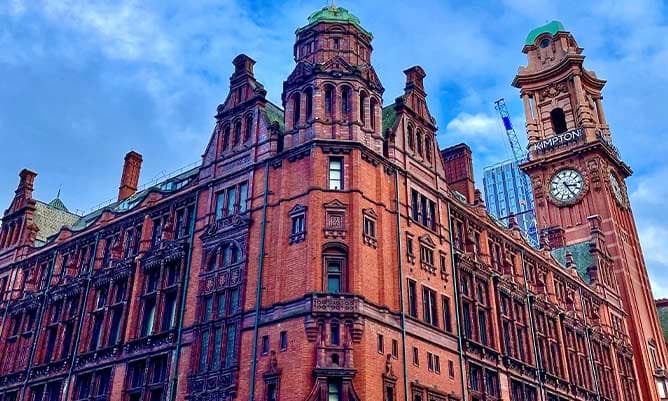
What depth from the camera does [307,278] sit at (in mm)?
40594

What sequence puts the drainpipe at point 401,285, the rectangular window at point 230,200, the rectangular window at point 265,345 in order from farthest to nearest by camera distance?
the rectangular window at point 230,200 < the drainpipe at point 401,285 < the rectangular window at point 265,345

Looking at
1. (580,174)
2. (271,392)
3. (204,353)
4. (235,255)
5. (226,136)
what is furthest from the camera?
(580,174)

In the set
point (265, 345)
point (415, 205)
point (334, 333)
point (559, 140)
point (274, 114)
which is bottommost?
point (265, 345)

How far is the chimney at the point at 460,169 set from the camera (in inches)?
2500

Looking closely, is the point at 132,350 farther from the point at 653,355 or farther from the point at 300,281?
the point at 653,355

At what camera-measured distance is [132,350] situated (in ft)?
162

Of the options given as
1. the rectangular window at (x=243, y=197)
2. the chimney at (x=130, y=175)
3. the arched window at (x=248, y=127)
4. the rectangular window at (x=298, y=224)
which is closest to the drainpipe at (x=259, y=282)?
the rectangular window at (x=243, y=197)

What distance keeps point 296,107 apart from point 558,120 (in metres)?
69.1

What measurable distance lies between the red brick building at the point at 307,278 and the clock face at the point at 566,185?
25286 mm

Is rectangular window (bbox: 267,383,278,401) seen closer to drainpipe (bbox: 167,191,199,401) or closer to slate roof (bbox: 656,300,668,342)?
drainpipe (bbox: 167,191,199,401)

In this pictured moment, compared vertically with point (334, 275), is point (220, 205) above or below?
above

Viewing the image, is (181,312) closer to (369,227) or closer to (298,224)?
(298,224)

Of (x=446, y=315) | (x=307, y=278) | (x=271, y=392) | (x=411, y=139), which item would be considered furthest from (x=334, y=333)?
(x=411, y=139)

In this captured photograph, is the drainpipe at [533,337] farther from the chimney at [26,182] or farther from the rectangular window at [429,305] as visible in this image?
the chimney at [26,182]
